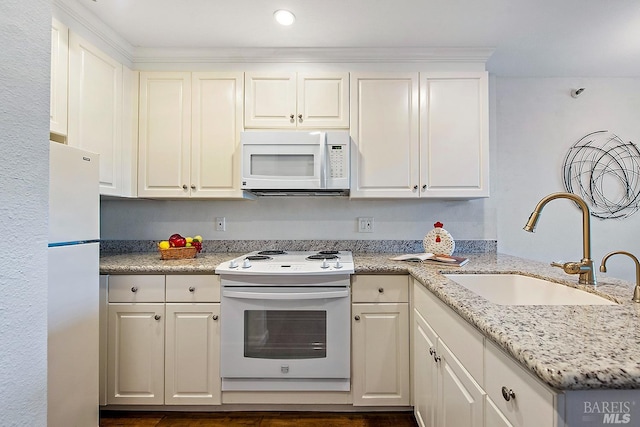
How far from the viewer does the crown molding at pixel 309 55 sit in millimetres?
2107

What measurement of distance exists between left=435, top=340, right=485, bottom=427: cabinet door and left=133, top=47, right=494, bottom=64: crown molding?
1.83m

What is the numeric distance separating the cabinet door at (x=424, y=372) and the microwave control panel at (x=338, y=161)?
3.12 ft

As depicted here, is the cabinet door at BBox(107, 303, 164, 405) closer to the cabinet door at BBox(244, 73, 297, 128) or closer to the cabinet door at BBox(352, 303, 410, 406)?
the cabinet door at BBox(352, 303, 410, 406)

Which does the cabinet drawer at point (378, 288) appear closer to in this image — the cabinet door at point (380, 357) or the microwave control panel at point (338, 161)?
the cabinet door at point (380, 357)

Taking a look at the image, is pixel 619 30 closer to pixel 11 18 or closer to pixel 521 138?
pixel 521 138

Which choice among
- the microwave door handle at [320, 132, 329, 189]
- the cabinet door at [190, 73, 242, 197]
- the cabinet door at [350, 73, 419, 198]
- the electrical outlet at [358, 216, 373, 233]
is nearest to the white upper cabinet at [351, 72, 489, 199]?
the cabinet door at [350, 73, 419, 198]

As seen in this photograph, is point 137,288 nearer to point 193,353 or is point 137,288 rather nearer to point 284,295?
point 193,353

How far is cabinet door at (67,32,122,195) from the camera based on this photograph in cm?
174

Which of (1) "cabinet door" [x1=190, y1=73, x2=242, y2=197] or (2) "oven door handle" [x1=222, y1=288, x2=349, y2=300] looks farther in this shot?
(1) "cabinet door" [x1=190, y1=73, x2=242, y2=197]

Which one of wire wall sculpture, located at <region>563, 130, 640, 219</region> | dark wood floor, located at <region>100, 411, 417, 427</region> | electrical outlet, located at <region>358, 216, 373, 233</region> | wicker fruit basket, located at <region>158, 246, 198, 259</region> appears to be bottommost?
dark wood floor, located at <region>100, 411, 417, 427</region>

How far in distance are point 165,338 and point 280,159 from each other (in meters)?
1.28

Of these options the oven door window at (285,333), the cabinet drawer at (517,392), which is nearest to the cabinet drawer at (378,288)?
the oven door window at (285,333)

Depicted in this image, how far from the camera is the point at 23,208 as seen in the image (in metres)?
0.67

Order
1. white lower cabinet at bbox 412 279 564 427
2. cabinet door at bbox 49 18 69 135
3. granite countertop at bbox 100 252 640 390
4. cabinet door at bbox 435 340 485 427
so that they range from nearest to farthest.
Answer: granite countertop at bbox 100 252 640 390
white lower cabinet at bbox 412 279 564 427
cabinet door at bbox 435 340 485 427
cabinet door at bbox 49 18 69 135
